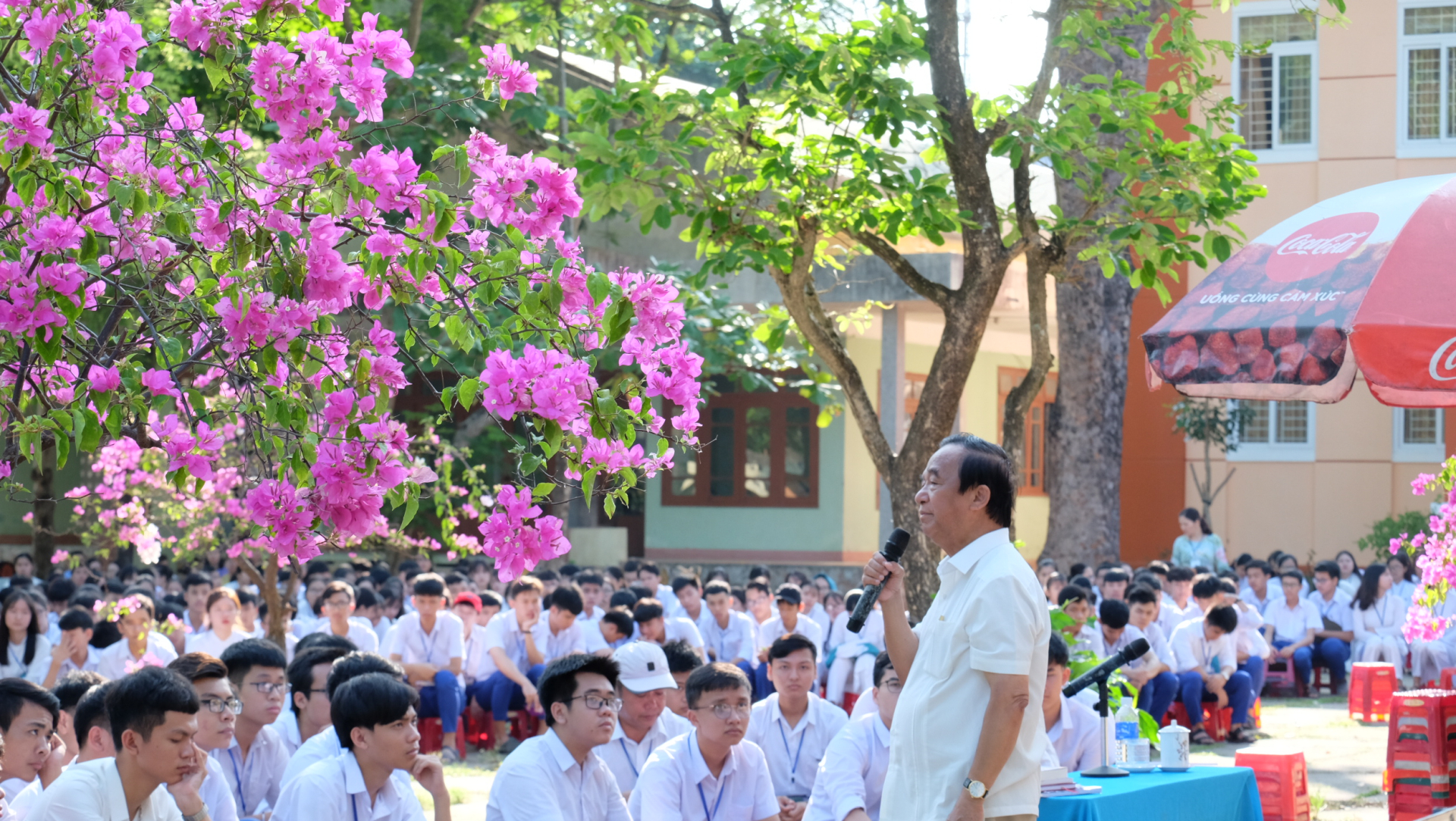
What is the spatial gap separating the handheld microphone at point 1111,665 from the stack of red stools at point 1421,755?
2973 mm

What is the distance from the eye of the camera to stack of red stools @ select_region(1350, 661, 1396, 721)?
1196cm

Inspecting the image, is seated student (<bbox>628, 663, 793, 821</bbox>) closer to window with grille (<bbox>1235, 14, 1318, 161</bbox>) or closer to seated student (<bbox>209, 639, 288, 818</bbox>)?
seated student (<bbox>209, 639, 288, 818</bbox>)

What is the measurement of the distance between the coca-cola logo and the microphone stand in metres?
1.62

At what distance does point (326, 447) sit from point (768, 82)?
4.61 metres

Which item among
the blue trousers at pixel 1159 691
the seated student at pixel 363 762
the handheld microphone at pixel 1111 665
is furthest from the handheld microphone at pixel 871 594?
the blue trousers at pixel 1159 691

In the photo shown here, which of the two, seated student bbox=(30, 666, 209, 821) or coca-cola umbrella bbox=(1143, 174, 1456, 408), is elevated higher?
coca-cola umbrella bbox=(1143, 174, 1456, 408)

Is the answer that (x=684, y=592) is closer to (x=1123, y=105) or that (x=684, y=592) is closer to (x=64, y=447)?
(x=1123, y=105)

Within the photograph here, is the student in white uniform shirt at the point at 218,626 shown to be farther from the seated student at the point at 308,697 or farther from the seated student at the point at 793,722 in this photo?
the seated student at the point at 793,722

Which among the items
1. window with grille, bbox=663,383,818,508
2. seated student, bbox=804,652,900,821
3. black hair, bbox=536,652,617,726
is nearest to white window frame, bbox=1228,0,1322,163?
window with grille, bbox=663,383,818,508

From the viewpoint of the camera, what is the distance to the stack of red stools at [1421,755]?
7.30 m

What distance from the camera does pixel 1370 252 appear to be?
5.08m

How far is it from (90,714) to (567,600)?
6.12m

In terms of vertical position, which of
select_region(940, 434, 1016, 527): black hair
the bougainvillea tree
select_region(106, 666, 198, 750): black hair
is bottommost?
select_region(106, 666, 198, 750): black hair

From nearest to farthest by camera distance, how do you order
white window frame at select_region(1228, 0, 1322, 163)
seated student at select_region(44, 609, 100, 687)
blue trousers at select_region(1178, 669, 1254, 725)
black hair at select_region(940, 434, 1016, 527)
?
1. black hair at select_region(940, 434, 1016, 527)
2. seated student at select_region(44, 609, 100, 687)
3. blue trousers at select_region(1178, 669, 1254, 725)
4. white window frame at select_region(1228, 0, 1322, 163)
